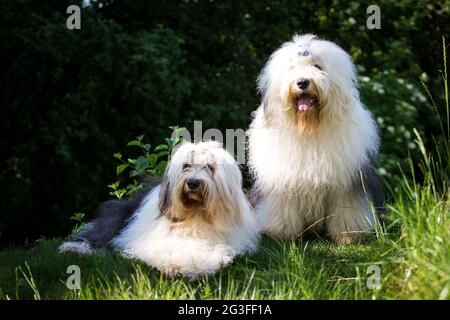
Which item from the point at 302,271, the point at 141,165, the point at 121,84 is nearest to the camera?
the point at 302,271

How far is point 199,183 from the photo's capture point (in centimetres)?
448

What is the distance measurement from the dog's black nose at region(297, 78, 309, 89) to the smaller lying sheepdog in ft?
2.25

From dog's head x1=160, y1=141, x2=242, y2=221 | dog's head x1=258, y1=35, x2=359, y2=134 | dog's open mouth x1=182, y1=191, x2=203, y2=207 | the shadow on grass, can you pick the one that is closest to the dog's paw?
the shadow on grass

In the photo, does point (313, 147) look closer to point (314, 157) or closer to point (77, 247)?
point (314, 157)

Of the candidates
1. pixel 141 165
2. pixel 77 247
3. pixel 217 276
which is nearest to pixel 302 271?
pixel 217 276

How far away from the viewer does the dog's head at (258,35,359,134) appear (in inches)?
190

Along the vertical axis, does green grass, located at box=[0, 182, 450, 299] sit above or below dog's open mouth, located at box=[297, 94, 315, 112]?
below

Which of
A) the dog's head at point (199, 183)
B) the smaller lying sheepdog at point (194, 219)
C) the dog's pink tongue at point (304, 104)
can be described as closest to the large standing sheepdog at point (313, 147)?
the dog's pink tongue at point (304, 104)

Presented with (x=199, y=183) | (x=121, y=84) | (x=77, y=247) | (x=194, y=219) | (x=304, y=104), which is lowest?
(x=77, y=247)

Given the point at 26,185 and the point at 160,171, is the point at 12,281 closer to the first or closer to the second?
the point at 160,171

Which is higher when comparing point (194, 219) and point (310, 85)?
point (310, 85)

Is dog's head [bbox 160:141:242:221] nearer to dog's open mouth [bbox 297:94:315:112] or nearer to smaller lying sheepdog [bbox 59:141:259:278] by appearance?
Answer: smaller lying sheepdog [bbox 59:141:259:278]

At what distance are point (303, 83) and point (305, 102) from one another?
16cm
